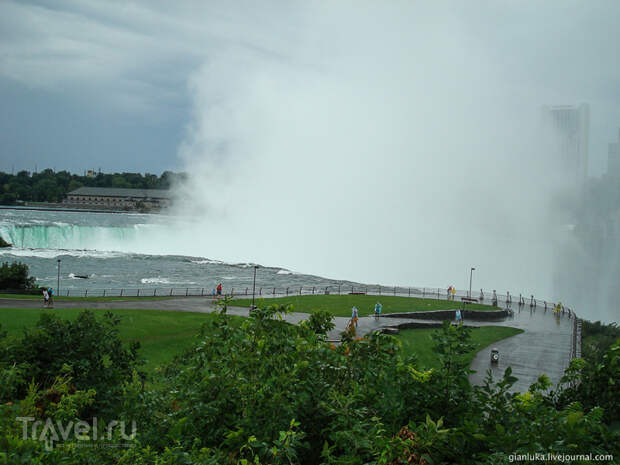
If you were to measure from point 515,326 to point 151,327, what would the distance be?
23.4 m

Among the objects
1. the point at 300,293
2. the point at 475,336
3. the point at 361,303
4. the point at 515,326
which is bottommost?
the point at 475,336

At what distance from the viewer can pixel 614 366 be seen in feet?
13.3

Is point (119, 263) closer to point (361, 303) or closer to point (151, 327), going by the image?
point (361, 303)

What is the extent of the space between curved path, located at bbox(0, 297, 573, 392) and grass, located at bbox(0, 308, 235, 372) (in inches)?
85.0

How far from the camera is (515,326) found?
103 feet

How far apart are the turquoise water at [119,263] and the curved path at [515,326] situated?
15841mm

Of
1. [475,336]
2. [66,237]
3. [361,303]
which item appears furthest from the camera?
[66,237]

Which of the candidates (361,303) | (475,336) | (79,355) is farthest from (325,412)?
(361,303)

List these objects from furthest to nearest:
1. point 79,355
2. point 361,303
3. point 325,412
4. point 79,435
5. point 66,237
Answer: point 66,237 < point 361,303 < point 79,355 < point 79,435 < point 325,412

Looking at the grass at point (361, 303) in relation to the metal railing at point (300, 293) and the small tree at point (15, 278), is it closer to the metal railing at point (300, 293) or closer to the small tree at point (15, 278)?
the metal railing at point (300, 293)

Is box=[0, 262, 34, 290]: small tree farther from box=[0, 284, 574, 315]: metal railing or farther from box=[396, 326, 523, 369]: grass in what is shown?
box=[396, 326, 523, 369]: grass

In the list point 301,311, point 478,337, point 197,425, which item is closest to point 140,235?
point 301,311

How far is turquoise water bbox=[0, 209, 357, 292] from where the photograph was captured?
4972cm

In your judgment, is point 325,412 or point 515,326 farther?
point 515,326
